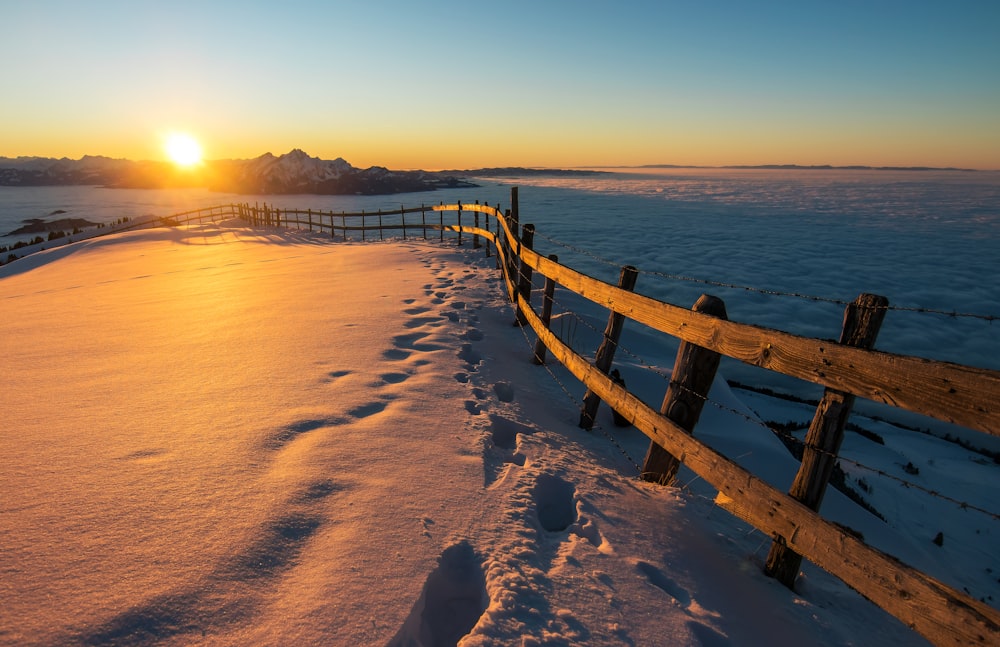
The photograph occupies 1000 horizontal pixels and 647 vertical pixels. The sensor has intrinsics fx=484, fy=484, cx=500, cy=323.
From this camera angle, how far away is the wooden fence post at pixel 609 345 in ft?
13.6

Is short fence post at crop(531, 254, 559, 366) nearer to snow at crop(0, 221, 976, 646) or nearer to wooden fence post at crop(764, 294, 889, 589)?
snow at crop(0, 221, 976, 646)

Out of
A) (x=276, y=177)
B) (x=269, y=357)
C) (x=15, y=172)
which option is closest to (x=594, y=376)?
(x=269, y=357)

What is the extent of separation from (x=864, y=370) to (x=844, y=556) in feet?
2.71

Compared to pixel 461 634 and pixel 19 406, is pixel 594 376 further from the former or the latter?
pixel 19 406

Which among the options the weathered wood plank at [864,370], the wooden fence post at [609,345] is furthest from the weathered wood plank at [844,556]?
the wooden fence post at [609,345]

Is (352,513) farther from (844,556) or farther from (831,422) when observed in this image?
(831,422)

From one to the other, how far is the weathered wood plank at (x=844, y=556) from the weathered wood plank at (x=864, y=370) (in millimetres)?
617

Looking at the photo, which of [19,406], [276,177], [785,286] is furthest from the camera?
[276,177]

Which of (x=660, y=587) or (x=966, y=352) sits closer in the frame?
(x=660, y=587)

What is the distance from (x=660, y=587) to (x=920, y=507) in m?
7.55

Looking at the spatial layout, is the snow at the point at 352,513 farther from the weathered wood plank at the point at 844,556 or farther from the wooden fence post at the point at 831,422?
the wooden fence post at the point at 831,422

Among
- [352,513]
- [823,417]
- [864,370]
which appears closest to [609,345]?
[823,417]

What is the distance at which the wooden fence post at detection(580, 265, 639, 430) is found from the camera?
414 cm

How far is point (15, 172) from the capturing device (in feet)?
543
